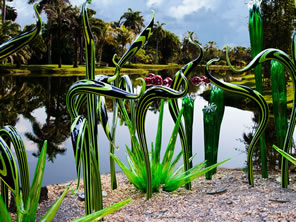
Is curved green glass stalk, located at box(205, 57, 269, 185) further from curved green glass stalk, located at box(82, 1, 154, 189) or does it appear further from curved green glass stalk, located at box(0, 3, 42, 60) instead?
curved green glass stalk, located at box(0, 3, 42, 60)

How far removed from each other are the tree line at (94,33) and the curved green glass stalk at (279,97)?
8019 mm

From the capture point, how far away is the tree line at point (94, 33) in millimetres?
10461

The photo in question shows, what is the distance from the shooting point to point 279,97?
10.3 feet

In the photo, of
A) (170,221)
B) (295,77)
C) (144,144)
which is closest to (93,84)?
(144,144)

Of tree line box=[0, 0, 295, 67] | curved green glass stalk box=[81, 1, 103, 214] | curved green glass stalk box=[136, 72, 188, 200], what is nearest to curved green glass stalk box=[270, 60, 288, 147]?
curved green glass stalk box=[136, 72, 188, 200]

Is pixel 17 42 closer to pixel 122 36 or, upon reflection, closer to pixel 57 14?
pixel 57 14

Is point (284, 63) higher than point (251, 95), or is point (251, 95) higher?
point (284, 63)

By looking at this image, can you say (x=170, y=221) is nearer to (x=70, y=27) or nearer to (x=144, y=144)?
(x=144, y=144)

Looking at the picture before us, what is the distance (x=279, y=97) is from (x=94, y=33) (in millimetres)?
25072

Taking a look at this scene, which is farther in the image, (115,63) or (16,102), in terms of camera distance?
(16,102)

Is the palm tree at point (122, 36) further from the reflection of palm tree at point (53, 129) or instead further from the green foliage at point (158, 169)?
the green foliage at point (158, 169)

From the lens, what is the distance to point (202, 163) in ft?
10.1

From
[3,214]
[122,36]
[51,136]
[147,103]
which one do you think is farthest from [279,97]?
[122,36]

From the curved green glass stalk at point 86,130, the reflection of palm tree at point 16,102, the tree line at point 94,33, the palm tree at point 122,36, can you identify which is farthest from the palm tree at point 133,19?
the curved green glass stalk at point 86,130
